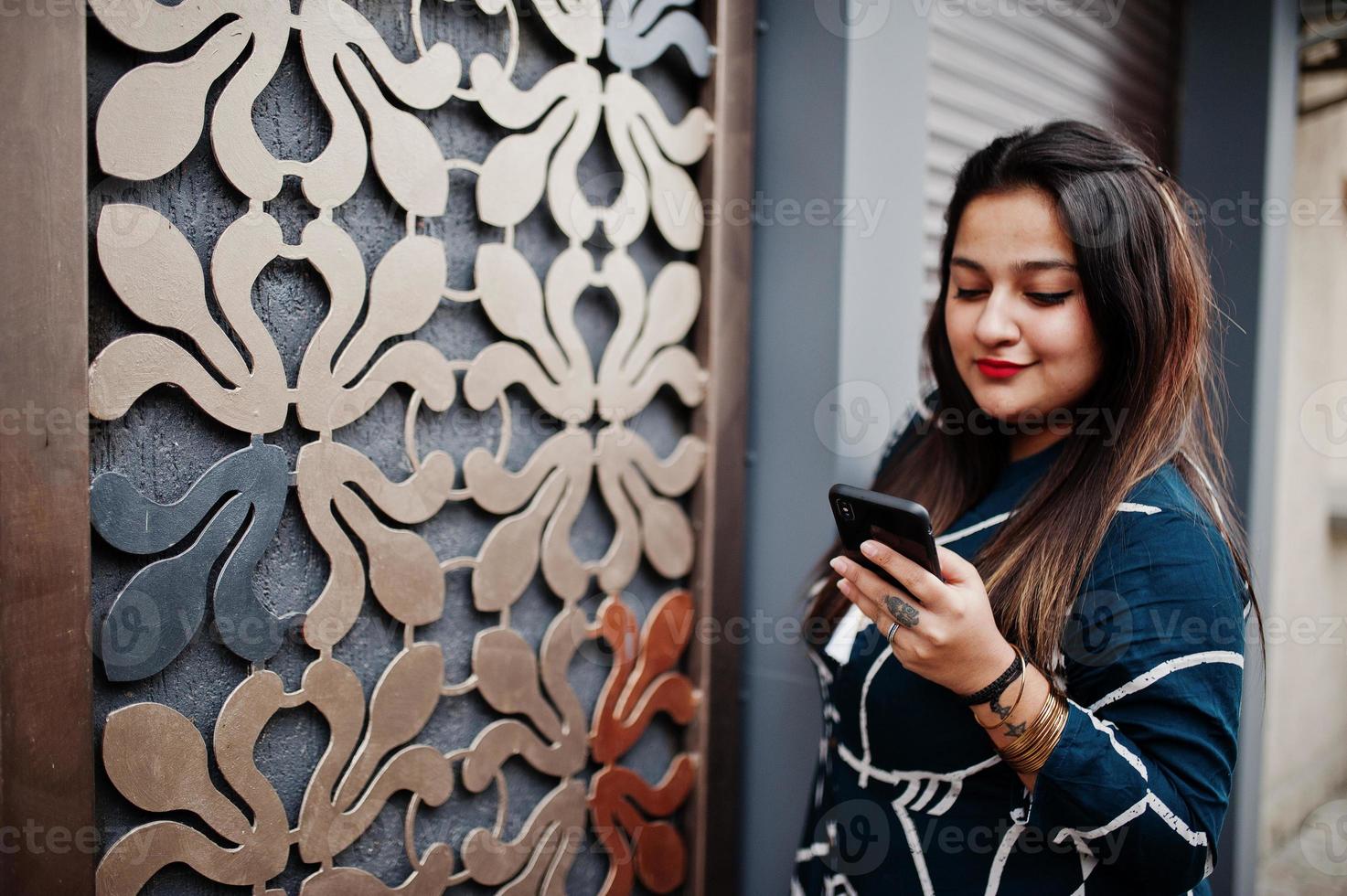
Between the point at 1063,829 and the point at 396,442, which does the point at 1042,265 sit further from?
the point at 396,442

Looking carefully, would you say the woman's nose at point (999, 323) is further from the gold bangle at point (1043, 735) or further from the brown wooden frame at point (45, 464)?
the brown wooden frame at point (45, 464)

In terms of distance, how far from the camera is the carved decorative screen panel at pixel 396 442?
100 cm

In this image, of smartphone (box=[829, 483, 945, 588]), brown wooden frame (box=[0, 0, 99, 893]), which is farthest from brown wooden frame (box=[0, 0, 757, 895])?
smartphone (box=[829, 483, 945, 588])

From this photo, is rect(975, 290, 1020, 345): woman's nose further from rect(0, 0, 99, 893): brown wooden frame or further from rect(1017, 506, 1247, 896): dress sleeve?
rect(0, 0, 99, 893): brown wooden frame

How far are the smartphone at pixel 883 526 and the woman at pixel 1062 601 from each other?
2 cm

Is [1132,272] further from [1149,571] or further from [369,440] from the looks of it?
[369,440]

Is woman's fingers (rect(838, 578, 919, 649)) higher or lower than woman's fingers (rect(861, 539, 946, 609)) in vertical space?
lower

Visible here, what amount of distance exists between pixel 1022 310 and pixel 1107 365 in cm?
15

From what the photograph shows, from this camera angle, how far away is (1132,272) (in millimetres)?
1144

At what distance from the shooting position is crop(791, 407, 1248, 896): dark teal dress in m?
1.01

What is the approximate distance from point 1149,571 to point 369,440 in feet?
3.25

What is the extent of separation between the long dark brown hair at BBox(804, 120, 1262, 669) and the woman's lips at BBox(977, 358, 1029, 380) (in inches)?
4.4

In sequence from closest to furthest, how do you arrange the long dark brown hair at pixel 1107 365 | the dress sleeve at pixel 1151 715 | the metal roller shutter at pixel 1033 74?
1. the dress sleeve at pixel 1151 715
2. the long dark brown hair at pixel 1107 365
3. the metal roller shutter at pixel 1033 74


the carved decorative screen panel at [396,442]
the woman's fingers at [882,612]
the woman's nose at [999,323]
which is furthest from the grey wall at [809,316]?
the woman's fingers at [882,612]
